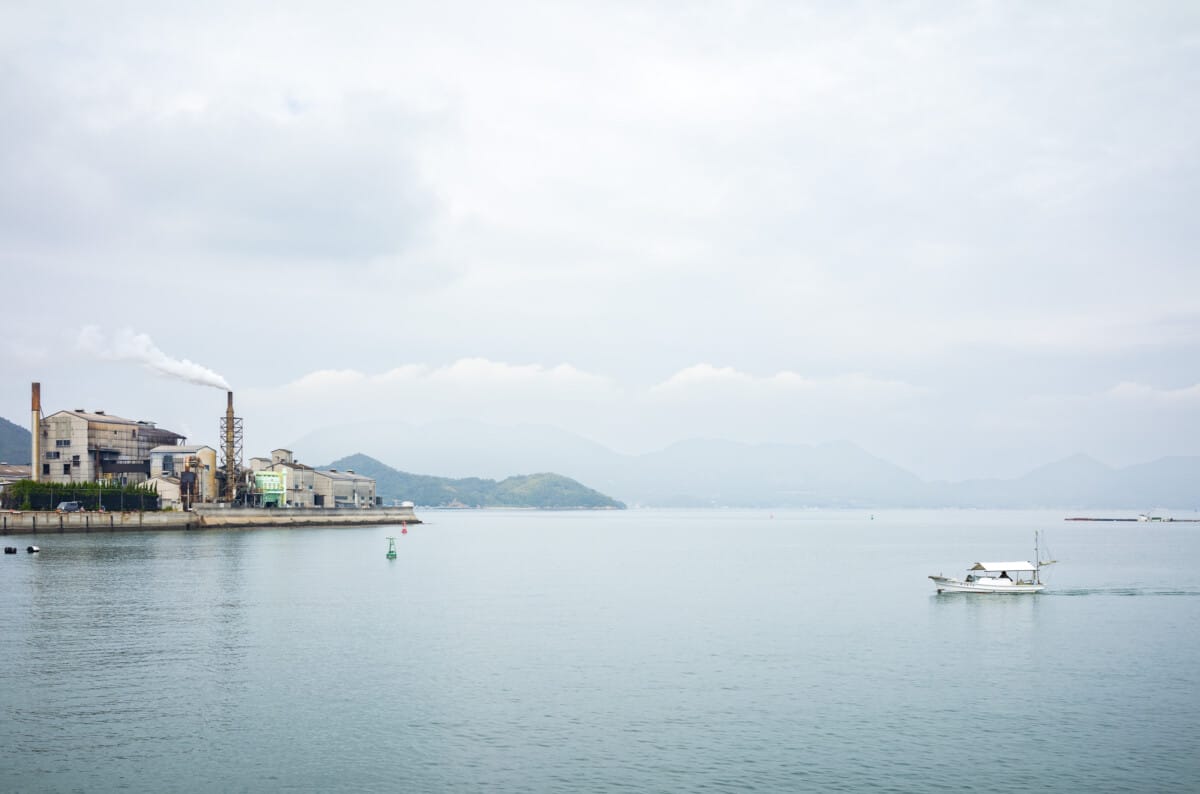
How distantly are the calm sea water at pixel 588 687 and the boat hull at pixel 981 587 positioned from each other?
2262 millimetres

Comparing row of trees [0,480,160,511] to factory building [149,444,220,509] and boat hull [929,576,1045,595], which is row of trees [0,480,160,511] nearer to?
factory building [149,444,220,509]

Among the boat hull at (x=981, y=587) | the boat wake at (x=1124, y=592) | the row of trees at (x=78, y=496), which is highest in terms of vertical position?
the row of trees at (x=78, y=496)

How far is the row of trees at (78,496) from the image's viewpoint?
17838cm

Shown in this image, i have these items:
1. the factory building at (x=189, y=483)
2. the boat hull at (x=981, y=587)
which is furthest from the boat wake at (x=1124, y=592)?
the factory building at (x=189, y=483)

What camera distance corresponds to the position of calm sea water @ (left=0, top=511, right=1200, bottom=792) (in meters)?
32.6

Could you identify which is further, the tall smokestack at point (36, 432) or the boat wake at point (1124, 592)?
the tall smokestack at point (36, 432)

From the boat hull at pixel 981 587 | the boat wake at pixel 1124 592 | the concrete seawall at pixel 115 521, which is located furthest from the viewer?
the concrete seawall at pixel 115 521

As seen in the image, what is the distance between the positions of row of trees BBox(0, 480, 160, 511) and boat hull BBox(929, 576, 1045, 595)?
158662 mm

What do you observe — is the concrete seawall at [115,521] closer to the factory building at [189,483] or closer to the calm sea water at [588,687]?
the factory building at [189,483]

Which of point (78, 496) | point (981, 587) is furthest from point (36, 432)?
point (981, 587)

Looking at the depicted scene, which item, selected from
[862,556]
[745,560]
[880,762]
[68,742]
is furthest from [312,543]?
[880,762]

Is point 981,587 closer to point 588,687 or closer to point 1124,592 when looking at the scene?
point 1124,592

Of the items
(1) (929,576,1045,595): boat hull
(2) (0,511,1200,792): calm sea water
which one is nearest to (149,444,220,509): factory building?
(2) (0,511,1200,792): calm sea water

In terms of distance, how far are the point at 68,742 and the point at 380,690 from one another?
43.2 feet
